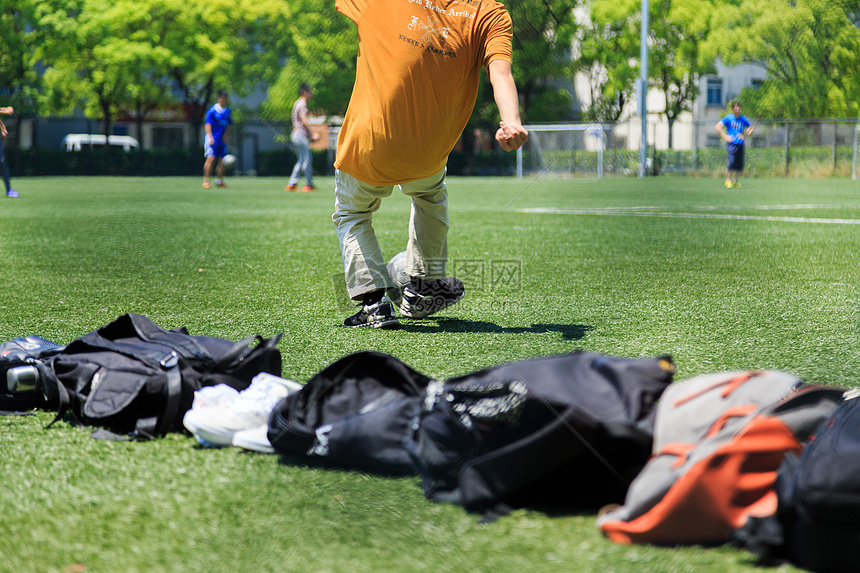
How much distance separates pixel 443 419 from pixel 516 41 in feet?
10.9

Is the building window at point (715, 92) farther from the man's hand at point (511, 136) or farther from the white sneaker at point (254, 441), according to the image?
the white sneaker at point (254, 441)

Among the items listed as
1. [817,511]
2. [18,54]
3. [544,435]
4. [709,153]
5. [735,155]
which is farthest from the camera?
[709,153]

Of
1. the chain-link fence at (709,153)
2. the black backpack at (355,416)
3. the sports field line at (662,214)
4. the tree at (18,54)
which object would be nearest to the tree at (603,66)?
the sports field line at (662,214)

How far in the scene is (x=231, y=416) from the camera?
191cm

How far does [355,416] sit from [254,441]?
27 cm

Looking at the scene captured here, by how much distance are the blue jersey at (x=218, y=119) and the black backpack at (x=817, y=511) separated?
1441 centimetres

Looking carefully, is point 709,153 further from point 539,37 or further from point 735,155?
point 539,37

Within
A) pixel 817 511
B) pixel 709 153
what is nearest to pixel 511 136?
pixel 817 511

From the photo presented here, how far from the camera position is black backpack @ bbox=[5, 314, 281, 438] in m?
2.01

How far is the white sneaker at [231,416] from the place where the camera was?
1.89 metres

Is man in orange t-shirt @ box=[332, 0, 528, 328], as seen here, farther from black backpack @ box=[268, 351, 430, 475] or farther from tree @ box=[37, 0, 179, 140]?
tree @ box=[37, 0, 179, 140]

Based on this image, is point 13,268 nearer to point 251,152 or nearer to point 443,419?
point 443,419

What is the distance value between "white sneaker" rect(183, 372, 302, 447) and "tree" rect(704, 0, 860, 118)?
9.65 meters

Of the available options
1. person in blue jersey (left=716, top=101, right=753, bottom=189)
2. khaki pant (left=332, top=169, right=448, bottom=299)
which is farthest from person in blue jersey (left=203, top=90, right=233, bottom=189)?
khaki pant (left=332, top=169, right=448, bottom=299)
